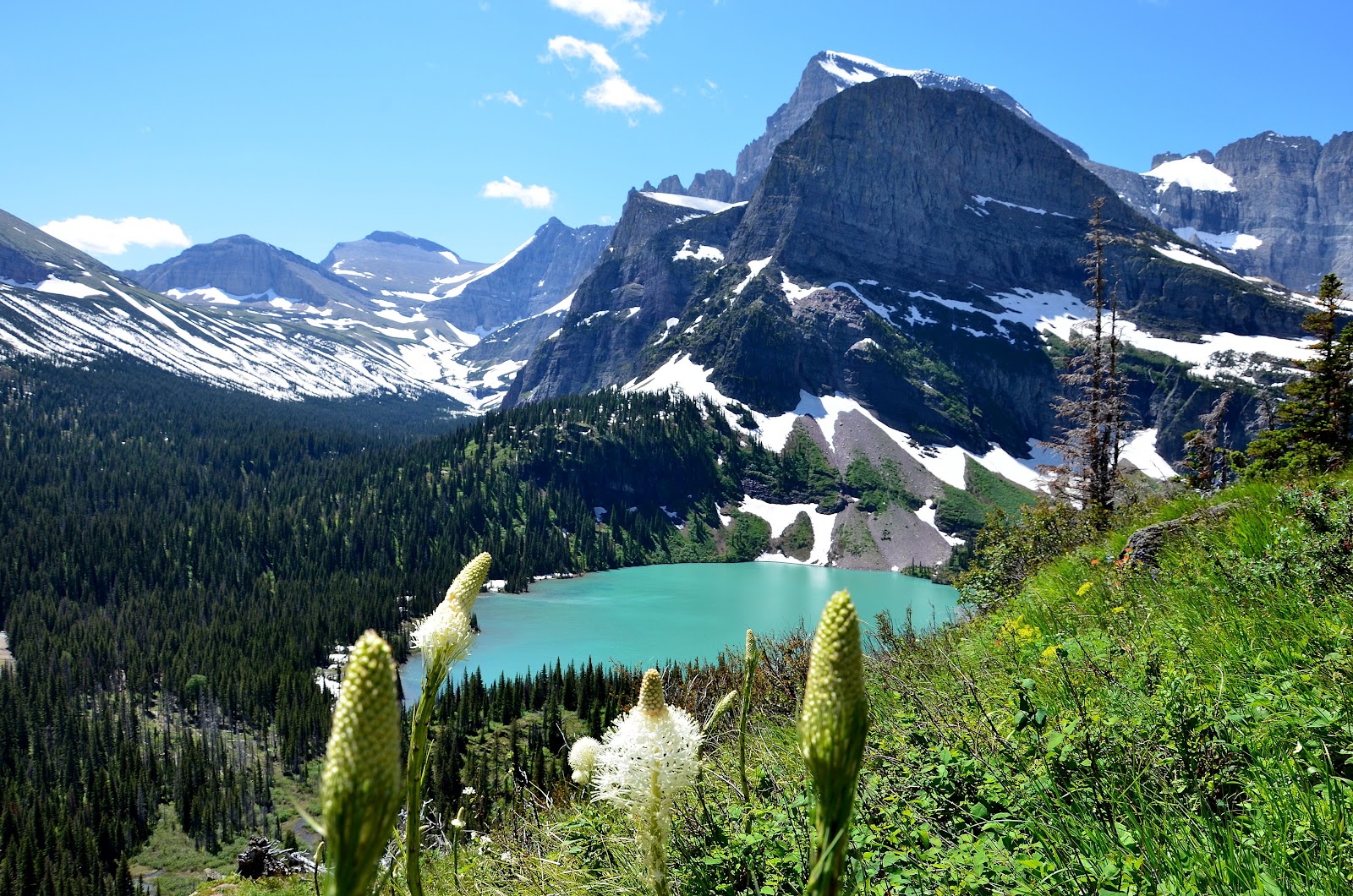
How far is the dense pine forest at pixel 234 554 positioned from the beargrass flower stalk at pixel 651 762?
23370mm

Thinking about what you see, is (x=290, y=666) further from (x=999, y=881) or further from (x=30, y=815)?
(x=999, y=881)

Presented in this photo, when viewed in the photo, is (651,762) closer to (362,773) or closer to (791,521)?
(362,773)

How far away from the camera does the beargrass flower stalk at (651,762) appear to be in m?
2.87

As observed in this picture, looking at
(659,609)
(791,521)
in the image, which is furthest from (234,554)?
(791,521)

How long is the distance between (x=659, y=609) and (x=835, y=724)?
310 feet

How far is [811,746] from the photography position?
1430 mm

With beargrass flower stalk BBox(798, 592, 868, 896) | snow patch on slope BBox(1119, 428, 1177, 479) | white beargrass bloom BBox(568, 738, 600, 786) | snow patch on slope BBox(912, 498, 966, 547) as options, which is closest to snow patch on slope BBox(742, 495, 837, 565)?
snow patch on slope BBox(912, 498, 966, 547)

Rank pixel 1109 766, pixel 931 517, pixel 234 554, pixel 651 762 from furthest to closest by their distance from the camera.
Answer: pixel 931 517
pixel 234 554
pixel 1109 766
pixel 651 762

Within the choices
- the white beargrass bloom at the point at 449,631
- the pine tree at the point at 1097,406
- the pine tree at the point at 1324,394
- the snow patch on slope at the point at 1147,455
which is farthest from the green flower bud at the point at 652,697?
the snow patch on slope at the point at 1147,455

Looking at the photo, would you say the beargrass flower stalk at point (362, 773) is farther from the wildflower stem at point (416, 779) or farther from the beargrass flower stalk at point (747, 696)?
the beargrass flower stalk at point (747, 696)

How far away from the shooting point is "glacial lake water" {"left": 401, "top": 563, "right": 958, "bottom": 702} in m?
72.9

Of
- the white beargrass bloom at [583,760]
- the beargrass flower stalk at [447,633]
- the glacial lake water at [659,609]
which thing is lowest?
the glacial lake water at [659,609]

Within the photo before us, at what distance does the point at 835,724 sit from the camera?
1.42m

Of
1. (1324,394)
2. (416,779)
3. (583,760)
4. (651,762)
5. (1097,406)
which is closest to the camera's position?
(416,779)
